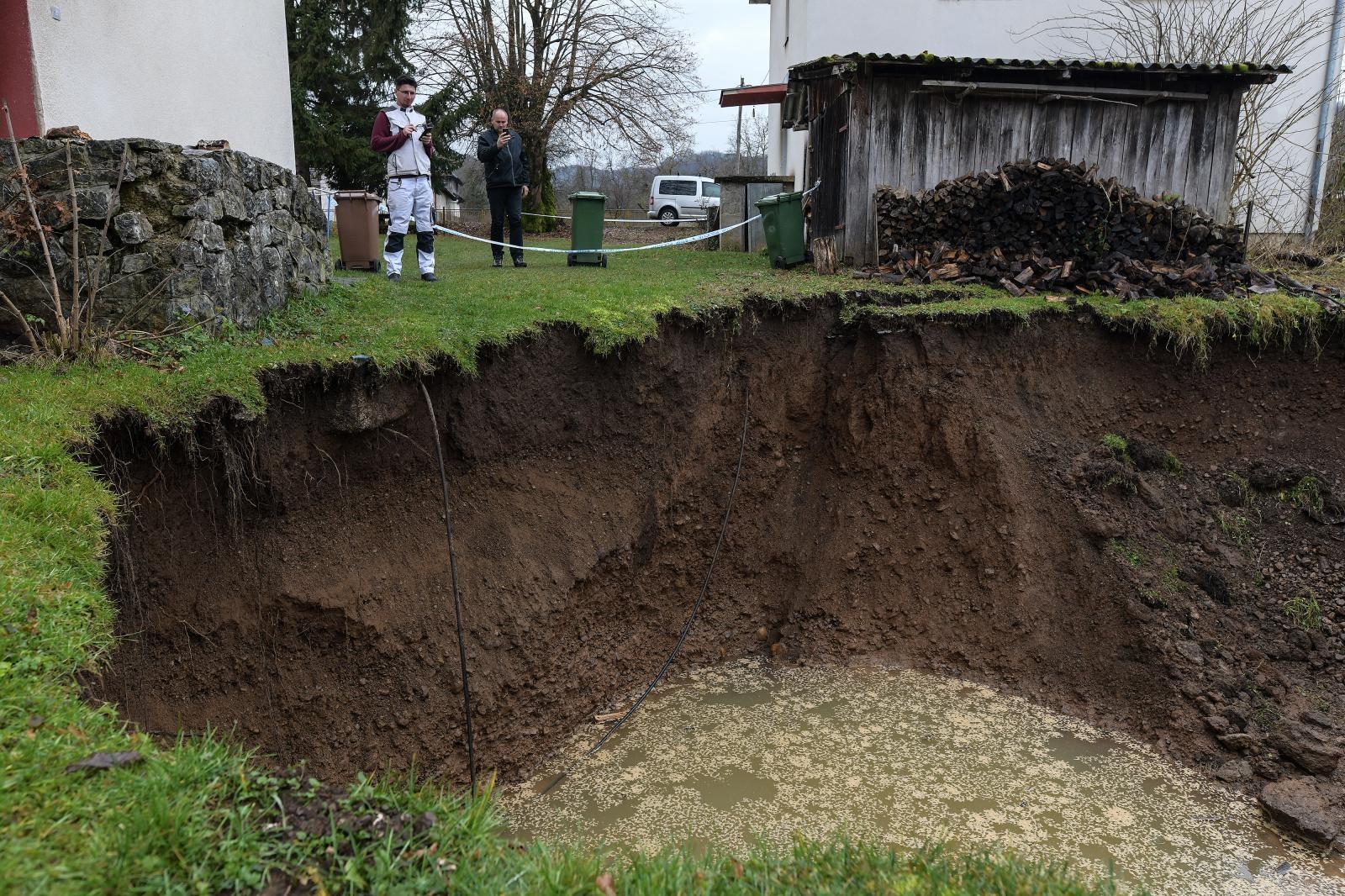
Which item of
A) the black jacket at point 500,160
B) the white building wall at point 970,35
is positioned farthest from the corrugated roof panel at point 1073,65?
the white building wall at point 970,35

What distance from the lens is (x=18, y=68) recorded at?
6.29m

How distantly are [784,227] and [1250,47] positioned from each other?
7874mm

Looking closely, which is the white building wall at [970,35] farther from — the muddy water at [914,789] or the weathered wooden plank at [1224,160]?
the muddy water at [914,789]

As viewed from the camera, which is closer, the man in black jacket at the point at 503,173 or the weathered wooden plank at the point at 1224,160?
the weathered wooden plank at the point at 1224,160

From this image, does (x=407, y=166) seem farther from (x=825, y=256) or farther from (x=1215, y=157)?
(x=1215, y=157)

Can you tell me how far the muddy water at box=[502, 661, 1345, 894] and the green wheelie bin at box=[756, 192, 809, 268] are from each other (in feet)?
18.6

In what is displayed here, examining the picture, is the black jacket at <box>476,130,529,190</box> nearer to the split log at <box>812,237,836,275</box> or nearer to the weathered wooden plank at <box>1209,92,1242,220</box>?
the split log at <box>812,237,836,275</box>

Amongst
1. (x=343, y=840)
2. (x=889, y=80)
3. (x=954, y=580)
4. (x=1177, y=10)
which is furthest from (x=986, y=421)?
(x=1177, y=10)

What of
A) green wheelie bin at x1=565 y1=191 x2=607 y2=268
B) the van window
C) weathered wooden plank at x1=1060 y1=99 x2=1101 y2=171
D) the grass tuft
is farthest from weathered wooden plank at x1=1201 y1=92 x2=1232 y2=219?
the van window

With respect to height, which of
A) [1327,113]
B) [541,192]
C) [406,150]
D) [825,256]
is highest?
[1327,113]

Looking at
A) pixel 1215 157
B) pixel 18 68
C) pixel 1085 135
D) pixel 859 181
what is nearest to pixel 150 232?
pixel 18 68

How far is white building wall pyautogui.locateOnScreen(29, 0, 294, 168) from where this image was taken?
22.1 ft

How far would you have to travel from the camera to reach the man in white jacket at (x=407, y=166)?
8.49m

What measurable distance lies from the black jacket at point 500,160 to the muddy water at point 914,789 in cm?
651
